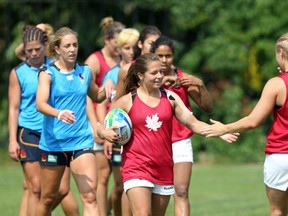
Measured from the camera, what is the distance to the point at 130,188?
8367mm

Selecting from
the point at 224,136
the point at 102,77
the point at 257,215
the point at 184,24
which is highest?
the point at 184,24

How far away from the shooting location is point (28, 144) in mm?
10438

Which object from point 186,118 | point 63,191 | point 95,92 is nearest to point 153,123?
point 186,118

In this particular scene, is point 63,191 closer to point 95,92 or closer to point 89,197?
point 89,197

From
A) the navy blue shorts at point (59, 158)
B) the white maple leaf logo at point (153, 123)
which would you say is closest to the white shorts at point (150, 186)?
the white maple leaf logo at point (153, 123)

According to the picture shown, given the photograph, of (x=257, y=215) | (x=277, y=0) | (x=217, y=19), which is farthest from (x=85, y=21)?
(x=257, y=215)

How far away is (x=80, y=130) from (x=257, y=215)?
391cm

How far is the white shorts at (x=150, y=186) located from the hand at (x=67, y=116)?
0.77m

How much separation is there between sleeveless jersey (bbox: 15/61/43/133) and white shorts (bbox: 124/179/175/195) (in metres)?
2.40

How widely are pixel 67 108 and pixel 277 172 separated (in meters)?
2.34

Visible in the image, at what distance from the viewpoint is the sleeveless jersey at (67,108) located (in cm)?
939

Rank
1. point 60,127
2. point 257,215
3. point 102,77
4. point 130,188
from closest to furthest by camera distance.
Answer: point 130,188
point 60,127
point 102,77
point 257,215

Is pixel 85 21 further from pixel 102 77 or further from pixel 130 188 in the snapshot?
pixel 130 188

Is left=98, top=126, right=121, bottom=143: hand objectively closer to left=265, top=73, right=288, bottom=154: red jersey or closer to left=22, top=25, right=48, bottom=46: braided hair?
left=265, top=73, right=288, bottom=154: red jersey
